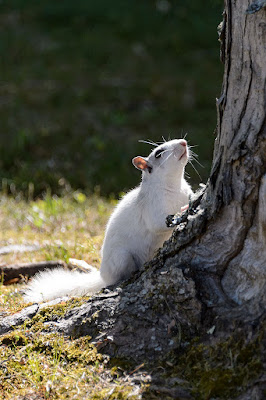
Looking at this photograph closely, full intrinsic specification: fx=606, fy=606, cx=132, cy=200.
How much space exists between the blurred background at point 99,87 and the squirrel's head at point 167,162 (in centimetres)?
231

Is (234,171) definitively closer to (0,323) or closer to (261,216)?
(261,216)

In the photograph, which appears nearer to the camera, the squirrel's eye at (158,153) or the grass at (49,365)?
the grass at (49,365)

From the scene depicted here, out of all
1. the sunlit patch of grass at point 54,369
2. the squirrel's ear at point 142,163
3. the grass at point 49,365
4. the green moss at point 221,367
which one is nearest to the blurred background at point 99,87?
the squirrel's ear at point 142,163

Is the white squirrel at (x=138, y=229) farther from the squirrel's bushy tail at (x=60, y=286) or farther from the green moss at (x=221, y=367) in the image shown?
the green moss at (x=221, y=367)

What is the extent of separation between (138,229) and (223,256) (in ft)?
3.34

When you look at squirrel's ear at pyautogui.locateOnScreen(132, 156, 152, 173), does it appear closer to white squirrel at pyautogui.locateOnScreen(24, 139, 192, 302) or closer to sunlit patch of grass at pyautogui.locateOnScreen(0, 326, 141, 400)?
white squirrel at pyautogui.locateOnScreen(24, 139, 192, 302)

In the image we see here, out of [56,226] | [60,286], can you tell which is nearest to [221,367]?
[60,286]

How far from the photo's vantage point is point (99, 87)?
8.58 metres

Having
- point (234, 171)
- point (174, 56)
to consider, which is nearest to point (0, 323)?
point (234, 171)

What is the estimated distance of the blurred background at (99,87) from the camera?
6.89 meters

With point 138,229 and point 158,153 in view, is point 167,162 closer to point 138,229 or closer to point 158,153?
point 158,153

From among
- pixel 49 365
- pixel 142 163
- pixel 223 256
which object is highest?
pixel 142 163

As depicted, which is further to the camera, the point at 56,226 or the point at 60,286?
the point at 56,226

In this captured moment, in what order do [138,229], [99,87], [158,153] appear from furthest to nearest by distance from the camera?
[99,87], [158,153], [138,229]
